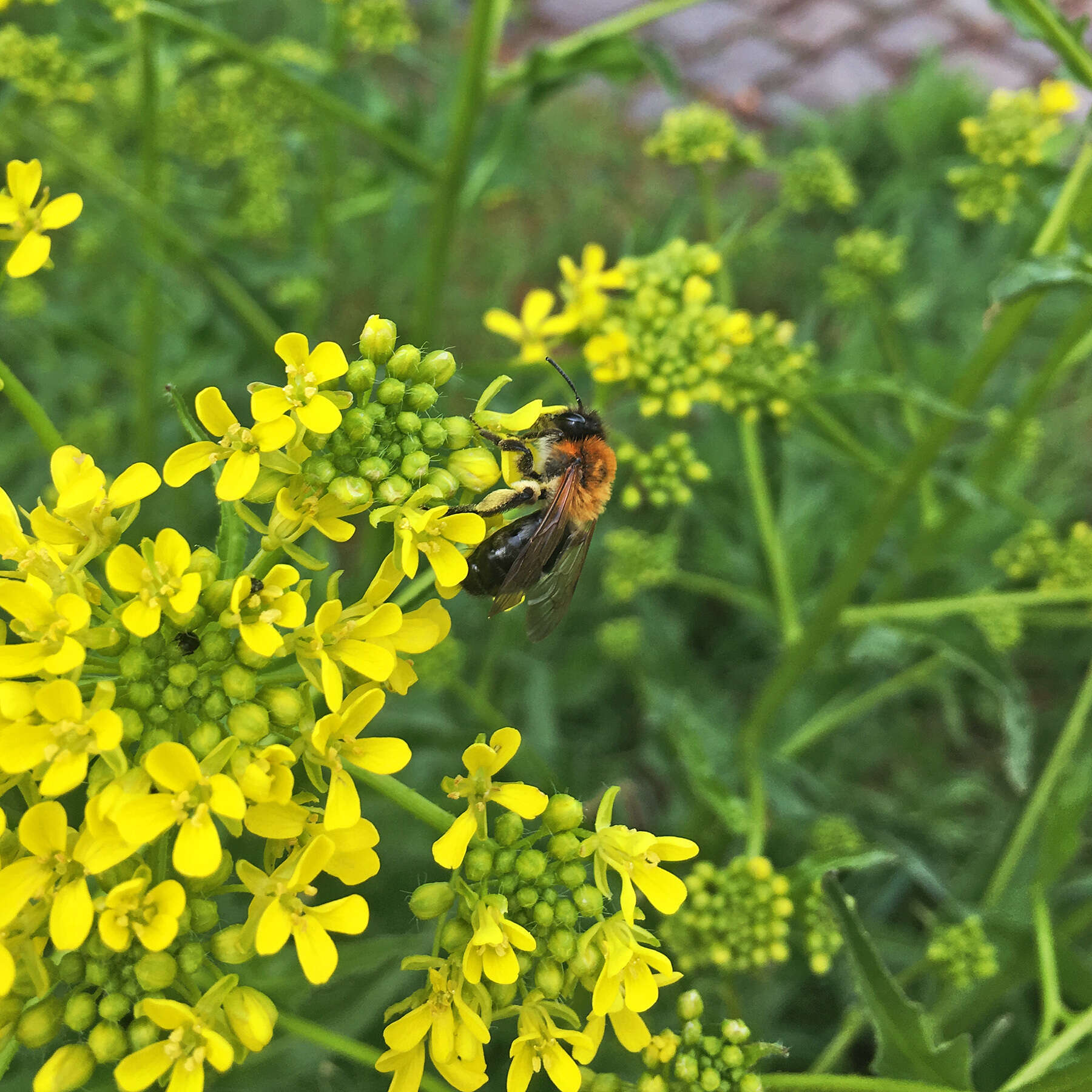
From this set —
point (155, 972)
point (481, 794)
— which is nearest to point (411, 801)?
point (481, 794)

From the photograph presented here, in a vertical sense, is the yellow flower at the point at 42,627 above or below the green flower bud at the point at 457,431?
below

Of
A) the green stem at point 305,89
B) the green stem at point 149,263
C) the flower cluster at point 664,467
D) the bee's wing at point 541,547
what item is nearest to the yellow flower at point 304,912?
the bee's wing at point 541,547

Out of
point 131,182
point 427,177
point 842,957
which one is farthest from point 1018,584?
point 131,182

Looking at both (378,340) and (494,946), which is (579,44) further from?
(494,946)

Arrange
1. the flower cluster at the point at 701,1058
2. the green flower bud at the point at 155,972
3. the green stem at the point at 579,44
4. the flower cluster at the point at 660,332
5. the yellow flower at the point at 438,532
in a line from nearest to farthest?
the green flower bud at the point at 155,972 < the yellow flower at the point at 438,532 < the flower cluster at the point at 701,1058 < the flower cluster at the point at 660,332 < the green stem at the point at 579,44

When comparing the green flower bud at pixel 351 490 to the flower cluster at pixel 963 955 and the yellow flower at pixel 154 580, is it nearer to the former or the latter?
the yellow flower at pixel 154 580
